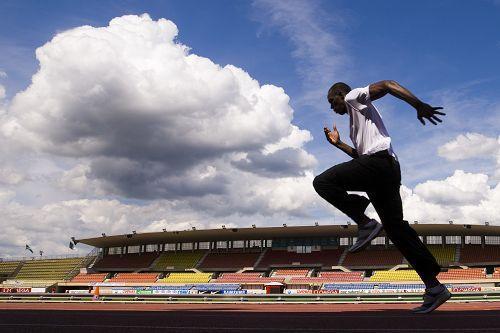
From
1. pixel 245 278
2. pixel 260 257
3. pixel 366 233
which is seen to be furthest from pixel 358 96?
pixel 260 257

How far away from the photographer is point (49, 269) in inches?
2334

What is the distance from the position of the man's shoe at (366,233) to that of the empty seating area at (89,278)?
167 ft

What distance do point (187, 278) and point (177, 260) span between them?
6.05 m

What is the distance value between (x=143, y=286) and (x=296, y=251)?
50.4ft

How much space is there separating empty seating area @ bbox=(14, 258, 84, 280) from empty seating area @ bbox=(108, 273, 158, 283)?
7.47m

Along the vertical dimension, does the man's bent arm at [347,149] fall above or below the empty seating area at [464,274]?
above

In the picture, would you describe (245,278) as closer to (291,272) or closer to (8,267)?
(291,272)

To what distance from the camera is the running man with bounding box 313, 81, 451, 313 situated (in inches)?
164

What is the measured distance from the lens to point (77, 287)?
51.2 metres

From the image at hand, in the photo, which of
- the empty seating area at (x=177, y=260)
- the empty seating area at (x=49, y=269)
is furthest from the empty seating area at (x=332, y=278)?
the empty seating area at (x=49, y=269)

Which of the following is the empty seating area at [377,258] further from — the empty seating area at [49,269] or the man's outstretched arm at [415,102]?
the man's outstretched arm at [415,102]

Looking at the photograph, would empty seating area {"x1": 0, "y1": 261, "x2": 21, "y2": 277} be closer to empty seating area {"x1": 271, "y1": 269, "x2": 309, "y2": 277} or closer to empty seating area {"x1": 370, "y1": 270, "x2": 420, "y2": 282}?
empty seating area {"x1": 271, "y1": 269, "x2": 309, "y2": 277}

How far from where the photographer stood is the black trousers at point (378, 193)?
420cm
